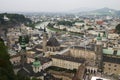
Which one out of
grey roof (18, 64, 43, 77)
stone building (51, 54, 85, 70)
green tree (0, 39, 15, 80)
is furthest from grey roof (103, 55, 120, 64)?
green tree (0, 39, 15, 80)

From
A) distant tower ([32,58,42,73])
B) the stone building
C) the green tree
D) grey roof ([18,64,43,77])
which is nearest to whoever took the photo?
the green tree

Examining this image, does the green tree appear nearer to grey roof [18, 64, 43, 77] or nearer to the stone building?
grey roof [18, 64, 43, 77]

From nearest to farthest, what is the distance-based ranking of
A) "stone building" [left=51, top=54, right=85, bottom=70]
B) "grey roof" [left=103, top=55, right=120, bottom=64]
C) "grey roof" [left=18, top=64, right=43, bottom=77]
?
1. "grey roof" [left=18, top=64, right=43, bottom=77]
2. "grey roof" [left=103, top=55, right=120, bottom=64]
3. "stone building" [left=51, top=54, right=85, bottom=70]

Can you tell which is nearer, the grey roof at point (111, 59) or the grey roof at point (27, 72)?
the grey roof at point (27, 72)

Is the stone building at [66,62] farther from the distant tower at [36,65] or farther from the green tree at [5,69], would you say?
the green tree at [5,69]

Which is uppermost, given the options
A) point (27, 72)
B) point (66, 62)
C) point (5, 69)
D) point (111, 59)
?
point (5, 69)

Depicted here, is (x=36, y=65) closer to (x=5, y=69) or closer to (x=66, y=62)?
(x=5, y=69)

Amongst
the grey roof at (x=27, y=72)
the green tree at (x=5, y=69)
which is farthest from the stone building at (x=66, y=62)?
the green tree at (x=5, y=69)

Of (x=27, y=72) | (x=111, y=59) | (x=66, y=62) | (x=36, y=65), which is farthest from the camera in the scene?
(x=66, y=62)

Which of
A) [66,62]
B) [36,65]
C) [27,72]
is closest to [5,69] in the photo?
[27,72]

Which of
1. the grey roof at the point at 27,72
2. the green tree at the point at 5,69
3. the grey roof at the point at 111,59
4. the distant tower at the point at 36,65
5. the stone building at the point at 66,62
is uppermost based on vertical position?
the green tree at the point at 5,69

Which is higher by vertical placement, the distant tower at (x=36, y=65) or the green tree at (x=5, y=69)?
the green tree at (x=5, y=69)

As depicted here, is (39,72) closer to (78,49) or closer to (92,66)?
(92,66)
